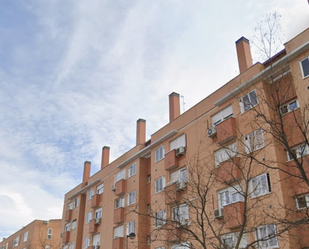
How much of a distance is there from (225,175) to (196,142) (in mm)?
4382

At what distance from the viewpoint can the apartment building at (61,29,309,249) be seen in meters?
15.2

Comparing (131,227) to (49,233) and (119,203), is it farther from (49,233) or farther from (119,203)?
(49,233)

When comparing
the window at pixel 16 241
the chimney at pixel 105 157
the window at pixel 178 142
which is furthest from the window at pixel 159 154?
the window at pixel 16 241

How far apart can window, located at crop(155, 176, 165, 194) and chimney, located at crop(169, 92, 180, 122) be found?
4.72 meters

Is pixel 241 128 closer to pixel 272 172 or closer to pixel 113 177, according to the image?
pixel 272 172

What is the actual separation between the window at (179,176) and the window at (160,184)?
3.15ft

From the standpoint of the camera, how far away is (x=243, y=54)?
23531 millimetres

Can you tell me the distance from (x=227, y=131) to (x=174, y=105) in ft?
28.5

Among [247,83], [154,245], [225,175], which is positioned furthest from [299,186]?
[154,245]

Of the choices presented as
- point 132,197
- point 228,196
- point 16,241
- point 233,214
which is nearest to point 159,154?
point 132,197

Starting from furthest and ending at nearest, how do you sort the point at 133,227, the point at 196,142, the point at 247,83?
the point at 133,227, the point at 196,142, the point at 247,83

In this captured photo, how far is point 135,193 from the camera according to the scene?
30016 mm

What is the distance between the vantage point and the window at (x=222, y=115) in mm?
22545

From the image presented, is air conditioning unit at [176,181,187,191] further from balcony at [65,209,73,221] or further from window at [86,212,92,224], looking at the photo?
balcony at [65,209,73,221]
